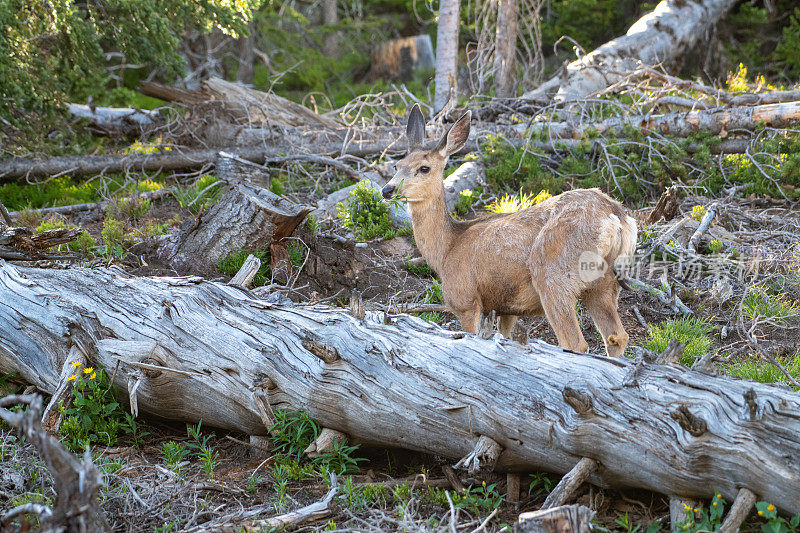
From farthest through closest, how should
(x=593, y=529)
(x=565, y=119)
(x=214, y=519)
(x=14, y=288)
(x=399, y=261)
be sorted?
(x=565, y=119) → (x=399, y=261) → (x=14, y=288) → (x=214, y=519) → (x=593, y=529)

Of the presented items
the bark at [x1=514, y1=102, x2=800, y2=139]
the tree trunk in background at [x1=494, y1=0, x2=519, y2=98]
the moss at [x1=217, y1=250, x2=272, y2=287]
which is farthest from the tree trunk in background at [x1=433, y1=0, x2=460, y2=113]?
the moss at [x1=217, y1=250, x2=272, y2=287]

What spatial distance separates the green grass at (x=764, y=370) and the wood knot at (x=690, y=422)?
4.35 feet

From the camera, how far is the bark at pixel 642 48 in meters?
11.8

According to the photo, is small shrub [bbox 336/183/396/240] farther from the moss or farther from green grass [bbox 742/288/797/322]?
green grass [bbox 742/288/797/322]

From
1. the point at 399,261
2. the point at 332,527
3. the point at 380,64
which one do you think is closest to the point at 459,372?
the point at 332,527

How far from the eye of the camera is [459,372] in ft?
14.5

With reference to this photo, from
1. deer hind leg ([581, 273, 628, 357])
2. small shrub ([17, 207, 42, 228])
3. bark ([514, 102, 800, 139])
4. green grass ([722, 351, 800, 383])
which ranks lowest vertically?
green grass ([722, 351, 800, 383])

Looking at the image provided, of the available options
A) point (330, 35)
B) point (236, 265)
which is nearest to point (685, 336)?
point (236, 265)

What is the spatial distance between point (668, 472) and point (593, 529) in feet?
1.61

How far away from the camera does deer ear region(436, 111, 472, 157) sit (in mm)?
6523

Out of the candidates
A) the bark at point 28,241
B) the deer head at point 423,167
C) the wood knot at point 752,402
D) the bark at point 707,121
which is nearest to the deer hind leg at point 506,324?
the deer head at point 423,167

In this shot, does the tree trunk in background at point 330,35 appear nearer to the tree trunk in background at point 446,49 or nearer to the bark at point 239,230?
the tree trunk in background at point 446,49

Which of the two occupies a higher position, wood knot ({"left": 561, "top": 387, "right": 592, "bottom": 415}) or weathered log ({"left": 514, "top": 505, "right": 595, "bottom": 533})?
wood knot ({"left": 561, "top": 387, "right": 592, "bottom": 415})

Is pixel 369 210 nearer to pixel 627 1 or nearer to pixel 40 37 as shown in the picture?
pixel 40 37
